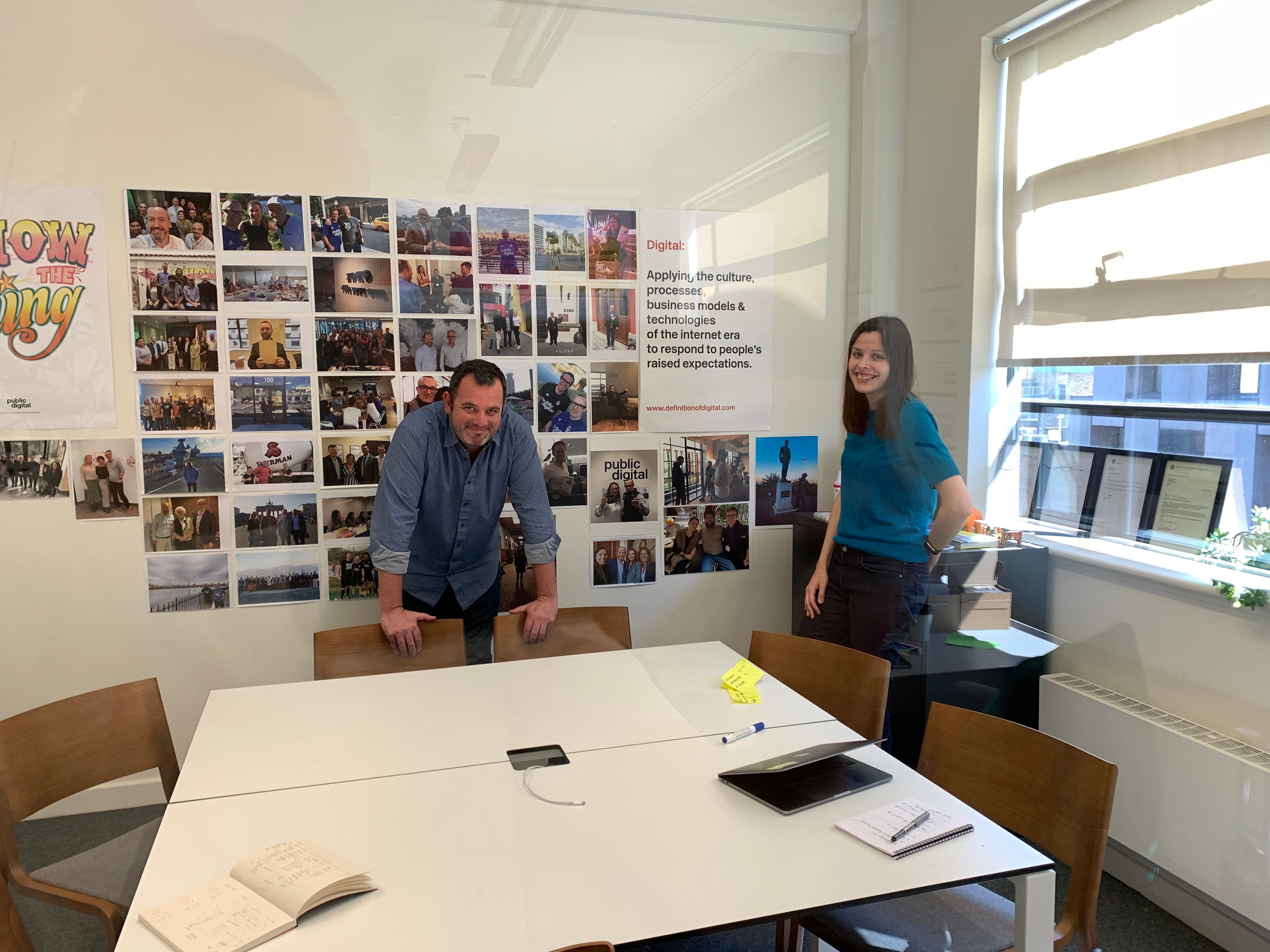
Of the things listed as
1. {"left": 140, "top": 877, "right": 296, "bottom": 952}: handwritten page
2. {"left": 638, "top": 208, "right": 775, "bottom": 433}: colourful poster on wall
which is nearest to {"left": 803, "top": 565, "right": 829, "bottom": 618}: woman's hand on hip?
{"left": 638, "top": 208, "right": 775, "bottom": 433}: colourful poster on wall

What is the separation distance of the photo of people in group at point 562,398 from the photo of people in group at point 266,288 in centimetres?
101

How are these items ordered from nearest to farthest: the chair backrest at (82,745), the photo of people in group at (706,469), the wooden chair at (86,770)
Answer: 1. the wooden chair at (86,770)
2. the chair backrest at (82,745)
3. the photo of people in group at (706,469)

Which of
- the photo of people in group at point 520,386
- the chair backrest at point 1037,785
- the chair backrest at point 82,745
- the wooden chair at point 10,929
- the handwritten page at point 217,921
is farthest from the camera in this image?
the photo of people in group at point 520,386

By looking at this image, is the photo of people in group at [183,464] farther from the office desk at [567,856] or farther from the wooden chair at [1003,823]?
the wooden chair at [1003,823]

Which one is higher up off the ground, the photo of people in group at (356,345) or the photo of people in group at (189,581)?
the photo of people in group at (356,345)

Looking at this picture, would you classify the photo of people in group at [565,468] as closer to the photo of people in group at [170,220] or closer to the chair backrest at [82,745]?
the photo of people in group at [170,220]

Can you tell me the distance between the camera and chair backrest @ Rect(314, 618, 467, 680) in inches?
112

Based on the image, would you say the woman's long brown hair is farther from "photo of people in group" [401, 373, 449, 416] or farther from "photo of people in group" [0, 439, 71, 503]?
"photo of people in group" [0, 439, 71, 503]

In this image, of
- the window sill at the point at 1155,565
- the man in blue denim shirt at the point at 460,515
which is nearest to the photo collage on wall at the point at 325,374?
the man in blue denim shirt at the point at 460,515

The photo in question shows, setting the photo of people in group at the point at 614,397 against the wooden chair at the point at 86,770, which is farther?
the photo of people in group at the point at 614,397

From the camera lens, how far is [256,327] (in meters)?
3.46

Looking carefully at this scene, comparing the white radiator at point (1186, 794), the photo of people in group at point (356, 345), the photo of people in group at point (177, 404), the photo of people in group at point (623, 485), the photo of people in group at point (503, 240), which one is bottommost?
the white radiator at point (1186, 794)

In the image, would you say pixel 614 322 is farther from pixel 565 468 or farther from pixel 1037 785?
pixel 1037 785

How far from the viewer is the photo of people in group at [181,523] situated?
3.45 m
